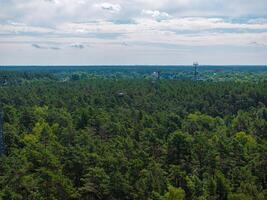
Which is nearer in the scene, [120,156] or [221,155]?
[120,156]

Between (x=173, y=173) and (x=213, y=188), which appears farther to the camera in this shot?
(x=173, y=173)

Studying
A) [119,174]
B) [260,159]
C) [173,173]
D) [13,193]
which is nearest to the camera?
[13,193]

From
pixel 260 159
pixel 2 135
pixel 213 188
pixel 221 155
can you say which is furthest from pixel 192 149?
pixel 2 135

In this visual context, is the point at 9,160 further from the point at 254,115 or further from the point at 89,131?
the point at 254,115

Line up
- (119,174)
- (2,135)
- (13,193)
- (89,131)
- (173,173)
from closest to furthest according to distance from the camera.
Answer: (13,193) → (119,174) → (173,173) → (2,135) → (89,131)

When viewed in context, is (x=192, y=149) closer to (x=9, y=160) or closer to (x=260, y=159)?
(x=260, y=159)

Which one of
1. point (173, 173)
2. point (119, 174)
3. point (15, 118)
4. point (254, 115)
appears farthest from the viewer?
point (254, 115)

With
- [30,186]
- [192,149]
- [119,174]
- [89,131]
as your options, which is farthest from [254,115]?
[30,186]

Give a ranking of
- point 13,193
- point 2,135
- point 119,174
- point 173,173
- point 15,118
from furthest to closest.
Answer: point 15,118, point 2,135, point 173,173, point 119,174, point 13,193

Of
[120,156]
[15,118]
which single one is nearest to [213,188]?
[120,156]
